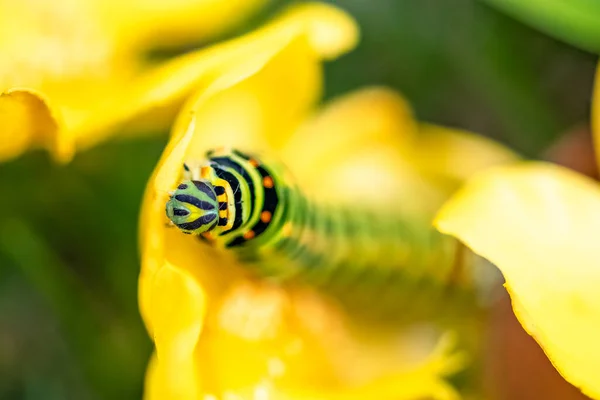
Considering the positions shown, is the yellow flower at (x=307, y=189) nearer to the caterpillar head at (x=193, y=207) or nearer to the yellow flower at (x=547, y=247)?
the caterpillar head at (x=193, y=207)

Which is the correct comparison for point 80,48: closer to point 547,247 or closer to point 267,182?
point 267,182

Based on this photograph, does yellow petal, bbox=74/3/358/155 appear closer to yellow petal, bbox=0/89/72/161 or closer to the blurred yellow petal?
yellow petal, bbox=0/89/72/161

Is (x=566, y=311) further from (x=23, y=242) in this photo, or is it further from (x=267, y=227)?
(x=23, y=242)

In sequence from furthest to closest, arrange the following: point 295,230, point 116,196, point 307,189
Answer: point 116,196, point 307,189, point 295,230

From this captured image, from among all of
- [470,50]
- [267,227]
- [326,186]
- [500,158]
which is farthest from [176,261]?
[470,50]

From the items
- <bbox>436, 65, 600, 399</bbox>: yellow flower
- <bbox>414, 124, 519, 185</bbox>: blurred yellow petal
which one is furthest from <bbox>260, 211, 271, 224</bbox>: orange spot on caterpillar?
<bbox>414, 124, 519, 185</bbox>: blurred yellow petal

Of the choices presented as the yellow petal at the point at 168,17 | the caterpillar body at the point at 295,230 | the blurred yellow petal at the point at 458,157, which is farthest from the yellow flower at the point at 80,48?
the blurred yellow petal at the point at 458,157

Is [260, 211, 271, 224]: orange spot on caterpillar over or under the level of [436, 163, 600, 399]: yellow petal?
over

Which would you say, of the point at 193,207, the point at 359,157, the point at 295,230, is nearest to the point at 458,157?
the point at 359,157
